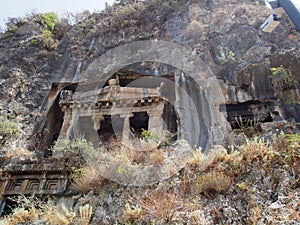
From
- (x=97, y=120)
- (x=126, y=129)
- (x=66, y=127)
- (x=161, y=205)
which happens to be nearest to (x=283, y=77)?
(x=126, y=129)

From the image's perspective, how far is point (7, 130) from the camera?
1205cm

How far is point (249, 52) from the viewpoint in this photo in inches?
516

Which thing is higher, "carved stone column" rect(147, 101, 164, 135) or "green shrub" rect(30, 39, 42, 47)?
"green shrub" rect(30, 39, 42, 47)

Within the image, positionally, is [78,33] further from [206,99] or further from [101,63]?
[206,99]

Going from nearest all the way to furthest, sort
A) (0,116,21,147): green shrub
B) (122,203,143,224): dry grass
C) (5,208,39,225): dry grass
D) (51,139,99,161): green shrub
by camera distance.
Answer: (122,203,143,224): dry grass
(5,208,39,225): dry grass
(51,139,99,161): green shrub
(0,116,21,147): green shrub

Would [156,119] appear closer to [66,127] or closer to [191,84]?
[191,84]

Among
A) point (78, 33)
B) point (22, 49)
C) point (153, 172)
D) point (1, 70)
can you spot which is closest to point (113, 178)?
point (153, 172)

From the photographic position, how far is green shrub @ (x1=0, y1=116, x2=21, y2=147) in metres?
11.9

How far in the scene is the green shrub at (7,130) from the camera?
11.9 metres

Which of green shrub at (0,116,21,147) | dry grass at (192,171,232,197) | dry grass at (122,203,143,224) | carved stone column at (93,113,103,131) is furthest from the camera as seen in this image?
carved stone column at (93,113,103,131)

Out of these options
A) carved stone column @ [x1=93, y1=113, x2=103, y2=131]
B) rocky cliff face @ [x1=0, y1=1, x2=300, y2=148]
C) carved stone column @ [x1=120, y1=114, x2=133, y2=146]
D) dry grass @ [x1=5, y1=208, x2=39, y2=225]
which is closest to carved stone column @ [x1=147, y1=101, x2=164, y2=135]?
carved stone column @ [x1=120, y1=114, x2=133, y2=146]

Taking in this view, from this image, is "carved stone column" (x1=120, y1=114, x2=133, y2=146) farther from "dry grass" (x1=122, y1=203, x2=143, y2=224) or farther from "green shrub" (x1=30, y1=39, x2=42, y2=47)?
"green shrub" (x1=30, y1=39, x2=42, y2=47)

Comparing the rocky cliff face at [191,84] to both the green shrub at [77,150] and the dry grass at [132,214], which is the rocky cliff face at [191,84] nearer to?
the dry grass at [132,214]

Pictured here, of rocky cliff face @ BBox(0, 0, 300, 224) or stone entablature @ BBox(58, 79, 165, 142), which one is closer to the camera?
rocky cliff face @ BBox(0, 0, 300, 224)
